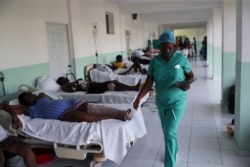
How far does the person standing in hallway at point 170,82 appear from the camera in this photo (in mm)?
2510

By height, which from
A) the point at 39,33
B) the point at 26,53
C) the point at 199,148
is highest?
the point at 39,33

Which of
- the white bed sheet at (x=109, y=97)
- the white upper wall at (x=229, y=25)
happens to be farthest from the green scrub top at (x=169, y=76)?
the white upper wall at (x=229, y=25)

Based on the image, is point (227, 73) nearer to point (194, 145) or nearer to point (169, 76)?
point (194, 145)

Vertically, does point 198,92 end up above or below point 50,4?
below

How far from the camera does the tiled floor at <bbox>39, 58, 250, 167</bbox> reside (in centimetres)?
290

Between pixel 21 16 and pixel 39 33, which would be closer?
pixel 21 16

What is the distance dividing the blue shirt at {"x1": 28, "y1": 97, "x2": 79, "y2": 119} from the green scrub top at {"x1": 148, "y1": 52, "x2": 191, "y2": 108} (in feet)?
3.76

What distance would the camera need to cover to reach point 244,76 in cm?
287

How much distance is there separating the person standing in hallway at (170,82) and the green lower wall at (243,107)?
0.72 meters

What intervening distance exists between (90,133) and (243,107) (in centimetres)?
177

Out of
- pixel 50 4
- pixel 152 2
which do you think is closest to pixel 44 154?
pixel 50 4

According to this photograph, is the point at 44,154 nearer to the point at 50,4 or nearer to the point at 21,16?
the point at 21,16

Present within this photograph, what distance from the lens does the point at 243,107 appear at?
2932 mm

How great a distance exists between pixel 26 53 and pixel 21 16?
579mm
